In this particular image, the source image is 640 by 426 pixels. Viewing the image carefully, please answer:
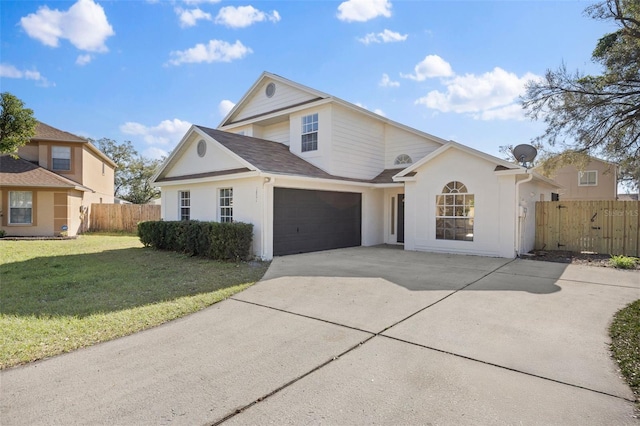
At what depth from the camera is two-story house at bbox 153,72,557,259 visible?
11.1 metres

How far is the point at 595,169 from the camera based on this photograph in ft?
84.9

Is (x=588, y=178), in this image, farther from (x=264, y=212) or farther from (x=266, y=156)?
(x=264, y=212)

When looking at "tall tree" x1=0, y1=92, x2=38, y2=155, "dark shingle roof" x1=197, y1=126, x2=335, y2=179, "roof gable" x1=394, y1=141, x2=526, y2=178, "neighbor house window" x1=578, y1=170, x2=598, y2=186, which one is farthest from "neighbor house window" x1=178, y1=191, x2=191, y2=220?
"neighbor house window" x1=578, y1=170, x2=598, y2=186

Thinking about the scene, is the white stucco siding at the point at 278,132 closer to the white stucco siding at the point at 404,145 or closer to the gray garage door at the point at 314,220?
the gray garage door at the point at 314,220

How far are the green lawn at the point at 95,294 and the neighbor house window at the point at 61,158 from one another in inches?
434

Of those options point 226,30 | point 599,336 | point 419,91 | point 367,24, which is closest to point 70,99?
point 226,30

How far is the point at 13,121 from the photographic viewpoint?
11.5 metres

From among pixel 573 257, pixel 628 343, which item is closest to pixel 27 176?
pixel 628 343

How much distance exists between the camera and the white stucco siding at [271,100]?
14.9 m

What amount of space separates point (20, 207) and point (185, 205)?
39.7ft

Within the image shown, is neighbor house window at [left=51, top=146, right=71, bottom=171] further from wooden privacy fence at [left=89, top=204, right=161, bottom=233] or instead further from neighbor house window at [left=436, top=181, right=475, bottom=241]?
neighbor house window at [left=436, top=181, right=475, bottom=241]

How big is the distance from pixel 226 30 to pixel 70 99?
498 inches

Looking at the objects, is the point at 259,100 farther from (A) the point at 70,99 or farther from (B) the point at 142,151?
(B) the point at 142,151

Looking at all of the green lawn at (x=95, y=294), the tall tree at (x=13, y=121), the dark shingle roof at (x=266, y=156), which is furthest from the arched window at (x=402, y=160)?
the tall tree at (x=13, y=121)
